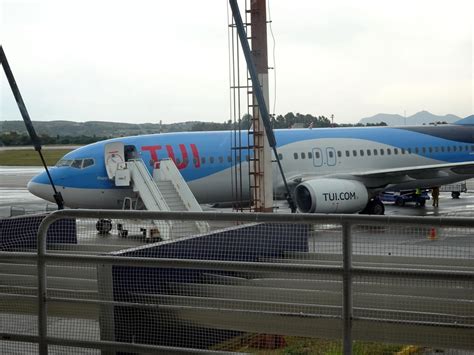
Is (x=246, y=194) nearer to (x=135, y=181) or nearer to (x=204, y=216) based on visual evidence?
(x=135, y=181)

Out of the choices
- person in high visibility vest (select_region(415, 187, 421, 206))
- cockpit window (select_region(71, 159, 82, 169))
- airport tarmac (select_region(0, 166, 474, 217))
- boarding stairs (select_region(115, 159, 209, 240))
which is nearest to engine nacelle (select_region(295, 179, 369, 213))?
airport tarmac (select_region(0, 166, 474, 217))

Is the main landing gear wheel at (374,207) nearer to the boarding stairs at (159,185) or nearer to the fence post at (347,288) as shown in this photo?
the boarding stairs at (159,185)

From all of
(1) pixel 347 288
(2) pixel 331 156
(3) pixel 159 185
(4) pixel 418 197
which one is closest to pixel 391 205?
(4) pixel 418 197

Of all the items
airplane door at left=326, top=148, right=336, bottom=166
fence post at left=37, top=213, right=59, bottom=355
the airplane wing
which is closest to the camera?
fence post at left=37, top=213, right=59, bottom=355

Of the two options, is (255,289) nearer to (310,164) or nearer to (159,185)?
(159,185)

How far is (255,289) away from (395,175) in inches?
784

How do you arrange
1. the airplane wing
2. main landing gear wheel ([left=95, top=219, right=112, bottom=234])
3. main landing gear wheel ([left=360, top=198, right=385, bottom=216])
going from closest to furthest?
1. main landing gear wheel ([left=95, top=219, right=112, bottom=234])
2. the airplane wing
3. main landing gear wheel ([left=360, top=198, right=385, bottom=216])

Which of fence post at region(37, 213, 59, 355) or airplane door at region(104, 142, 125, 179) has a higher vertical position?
airplane door at region(104, 142, 125, 179)

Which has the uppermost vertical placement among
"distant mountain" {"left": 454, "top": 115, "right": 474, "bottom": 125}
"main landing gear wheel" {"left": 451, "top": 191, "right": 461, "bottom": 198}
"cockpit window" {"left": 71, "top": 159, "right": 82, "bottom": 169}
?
"distant mountain" {"left": 454, "top": 115, "right": 474, "bottom": 125}

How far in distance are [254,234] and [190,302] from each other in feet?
3.05

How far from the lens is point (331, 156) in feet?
86.8

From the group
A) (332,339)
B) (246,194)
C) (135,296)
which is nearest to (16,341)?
(135,296)

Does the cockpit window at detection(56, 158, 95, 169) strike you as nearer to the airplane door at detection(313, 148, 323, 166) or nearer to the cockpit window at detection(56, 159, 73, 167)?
the cockpit window at detection(56, 159, 73, 167)

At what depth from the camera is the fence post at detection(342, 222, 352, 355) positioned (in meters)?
5.27
